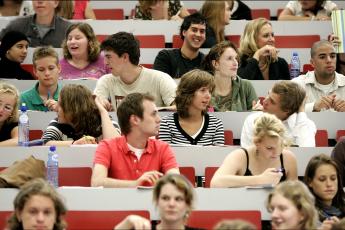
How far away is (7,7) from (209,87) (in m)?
4.26

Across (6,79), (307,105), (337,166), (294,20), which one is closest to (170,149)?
(337,166)

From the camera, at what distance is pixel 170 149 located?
7863 mm

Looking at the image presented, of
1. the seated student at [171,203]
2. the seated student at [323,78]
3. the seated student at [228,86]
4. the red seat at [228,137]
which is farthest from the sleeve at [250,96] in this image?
the seated student at [171,203]

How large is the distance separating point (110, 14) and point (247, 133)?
4.81 m

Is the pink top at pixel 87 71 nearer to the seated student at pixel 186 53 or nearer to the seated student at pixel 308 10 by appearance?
the seated student at pixel 186 53

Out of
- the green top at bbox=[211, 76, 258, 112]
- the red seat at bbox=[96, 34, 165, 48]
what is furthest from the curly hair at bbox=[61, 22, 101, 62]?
the green top at bbox=[211, 76, 258, 112]

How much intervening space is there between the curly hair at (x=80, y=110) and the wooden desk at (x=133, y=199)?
1.18m

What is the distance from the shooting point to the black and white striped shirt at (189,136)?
859 cm

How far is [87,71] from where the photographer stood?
409 inches

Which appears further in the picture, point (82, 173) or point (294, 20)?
point (294, 20)

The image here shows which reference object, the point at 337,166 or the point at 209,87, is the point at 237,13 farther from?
the point at 337,166

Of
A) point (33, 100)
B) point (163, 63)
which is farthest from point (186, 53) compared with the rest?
point (33, 100)

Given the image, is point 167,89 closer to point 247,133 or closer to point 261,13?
point 247,133

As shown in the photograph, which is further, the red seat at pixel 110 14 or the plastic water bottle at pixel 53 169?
the red seat at pixel 110 14
